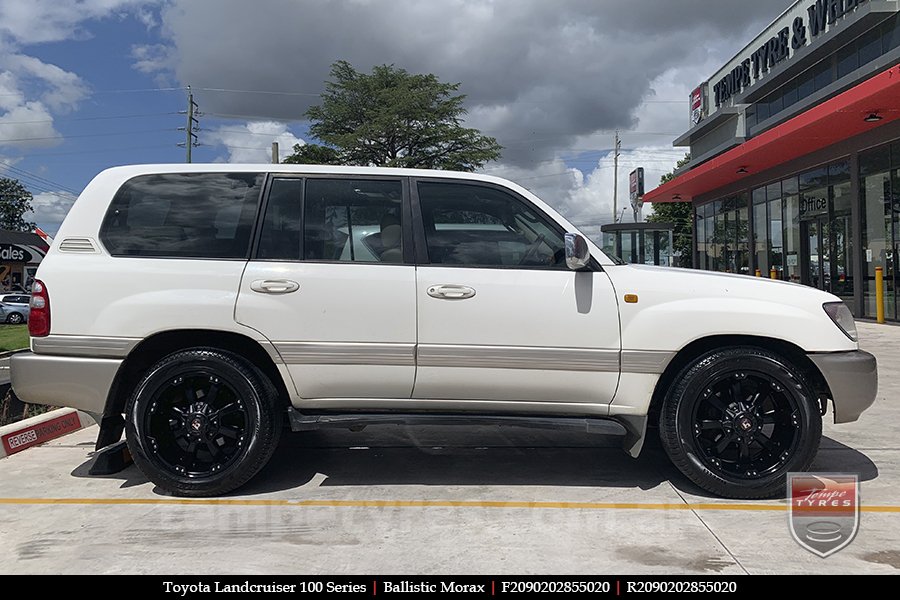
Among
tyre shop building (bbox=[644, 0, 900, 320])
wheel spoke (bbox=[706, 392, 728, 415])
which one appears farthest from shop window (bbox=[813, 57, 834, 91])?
wheel spoke (bbox=[706, 392, 728, 415])

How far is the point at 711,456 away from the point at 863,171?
14.8 m

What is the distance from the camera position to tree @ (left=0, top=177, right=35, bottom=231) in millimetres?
77062

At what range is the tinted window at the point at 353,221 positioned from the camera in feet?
14.1

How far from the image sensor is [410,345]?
13.6 ft

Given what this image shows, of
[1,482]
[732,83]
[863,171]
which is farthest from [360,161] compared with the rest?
[1,482]

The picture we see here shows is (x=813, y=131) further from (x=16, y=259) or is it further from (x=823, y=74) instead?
(x=16, y=259)

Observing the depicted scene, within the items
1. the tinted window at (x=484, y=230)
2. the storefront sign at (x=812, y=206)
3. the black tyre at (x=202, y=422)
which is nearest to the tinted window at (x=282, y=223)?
the black tyre at (x=202, y=422)

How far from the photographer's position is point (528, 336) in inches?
163

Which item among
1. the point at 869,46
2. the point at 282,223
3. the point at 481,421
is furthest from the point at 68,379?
the point at 869,46

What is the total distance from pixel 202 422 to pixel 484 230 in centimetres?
203

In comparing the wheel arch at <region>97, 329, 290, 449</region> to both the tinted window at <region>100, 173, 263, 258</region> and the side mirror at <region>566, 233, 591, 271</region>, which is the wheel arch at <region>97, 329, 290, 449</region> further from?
the side mirror at <region>566, 233, 591, 271</region>

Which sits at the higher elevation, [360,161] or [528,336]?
[360,161]

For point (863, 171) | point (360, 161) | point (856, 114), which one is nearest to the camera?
point (856, 114)
